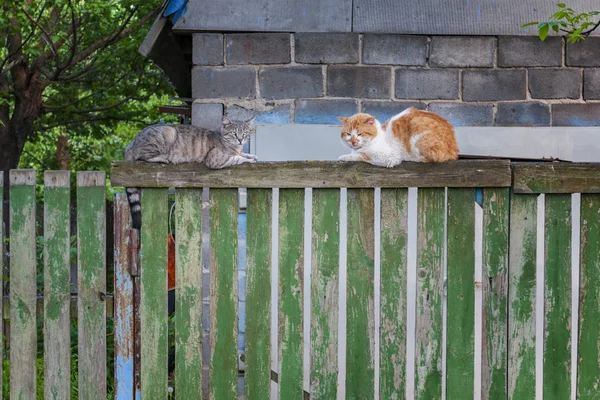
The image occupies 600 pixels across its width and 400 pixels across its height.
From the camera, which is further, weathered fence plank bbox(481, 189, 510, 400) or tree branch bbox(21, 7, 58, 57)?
tree branch bbox(21, 7, 58, 57)

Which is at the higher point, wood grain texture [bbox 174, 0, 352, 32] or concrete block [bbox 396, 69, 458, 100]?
wood grain texture [bbox 174, 0, 352, 32]

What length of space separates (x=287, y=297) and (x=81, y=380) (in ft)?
3.34

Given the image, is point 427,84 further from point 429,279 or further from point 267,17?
point 429,279

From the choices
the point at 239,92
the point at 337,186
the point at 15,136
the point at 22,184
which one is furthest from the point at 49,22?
the point at 337,186

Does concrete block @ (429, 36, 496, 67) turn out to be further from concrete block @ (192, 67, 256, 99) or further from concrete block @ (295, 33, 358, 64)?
concrete block @ (192, 67, 256, 99)

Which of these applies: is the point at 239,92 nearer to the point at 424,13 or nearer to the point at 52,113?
the point at 424,13

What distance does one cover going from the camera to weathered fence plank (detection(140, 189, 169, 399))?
3.40m

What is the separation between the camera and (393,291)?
3.39 m

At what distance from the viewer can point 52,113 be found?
11.0 metres

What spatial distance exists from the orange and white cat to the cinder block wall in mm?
1320

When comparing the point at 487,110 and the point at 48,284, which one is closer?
the point at 48,284

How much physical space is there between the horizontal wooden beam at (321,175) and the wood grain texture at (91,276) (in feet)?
0.49

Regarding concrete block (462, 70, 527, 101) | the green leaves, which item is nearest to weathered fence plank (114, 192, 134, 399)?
the green leaves

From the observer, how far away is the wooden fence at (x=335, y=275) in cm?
338
